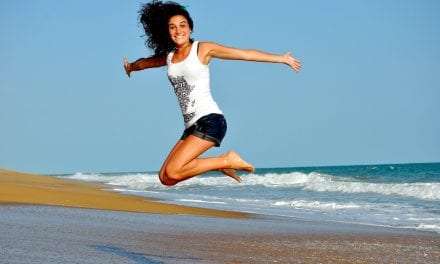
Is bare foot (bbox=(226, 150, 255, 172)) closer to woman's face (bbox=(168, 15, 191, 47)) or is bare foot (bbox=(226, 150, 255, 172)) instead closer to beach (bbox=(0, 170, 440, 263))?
beach (bbox=(0, 170, 440, 263))

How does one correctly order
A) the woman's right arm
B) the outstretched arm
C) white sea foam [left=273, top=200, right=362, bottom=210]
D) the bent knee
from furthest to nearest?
white sea foam [left=273, top=200, right=362, bottom=210] < the woman's right arm < the bent knee < the outstretched arm

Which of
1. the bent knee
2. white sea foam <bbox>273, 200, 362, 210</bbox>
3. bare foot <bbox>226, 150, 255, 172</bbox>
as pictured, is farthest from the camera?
white sea foam <bbox>273, 200, 362, 210</bbox>

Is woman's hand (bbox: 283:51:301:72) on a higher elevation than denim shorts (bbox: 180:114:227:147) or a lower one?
higher

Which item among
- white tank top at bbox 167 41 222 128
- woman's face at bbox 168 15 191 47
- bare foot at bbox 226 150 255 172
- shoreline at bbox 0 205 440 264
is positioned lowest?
shoreline at bbox 0 205 440 264

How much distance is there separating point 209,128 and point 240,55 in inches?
28.5

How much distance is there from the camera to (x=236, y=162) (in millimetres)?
7156

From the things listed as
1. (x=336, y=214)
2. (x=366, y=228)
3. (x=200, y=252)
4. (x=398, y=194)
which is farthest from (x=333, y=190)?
(x=200, y=252)

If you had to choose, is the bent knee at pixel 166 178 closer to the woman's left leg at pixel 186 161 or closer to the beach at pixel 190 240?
the woman's left leg at pixel 186 161

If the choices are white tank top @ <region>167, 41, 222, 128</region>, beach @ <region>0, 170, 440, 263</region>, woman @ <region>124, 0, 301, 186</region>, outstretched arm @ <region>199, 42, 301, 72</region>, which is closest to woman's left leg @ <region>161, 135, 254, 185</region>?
woman @ <region>124, 0, 301, 186</region>

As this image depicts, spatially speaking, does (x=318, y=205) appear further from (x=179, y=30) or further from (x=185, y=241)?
(x=179, y=30)

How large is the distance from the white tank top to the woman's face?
0.38ft

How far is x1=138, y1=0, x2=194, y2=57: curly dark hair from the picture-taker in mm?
7129

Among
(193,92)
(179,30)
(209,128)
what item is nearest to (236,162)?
(209,128)

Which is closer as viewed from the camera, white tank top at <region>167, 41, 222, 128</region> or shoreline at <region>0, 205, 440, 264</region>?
white tank top at <region>167, 41, 222, 128</region>
